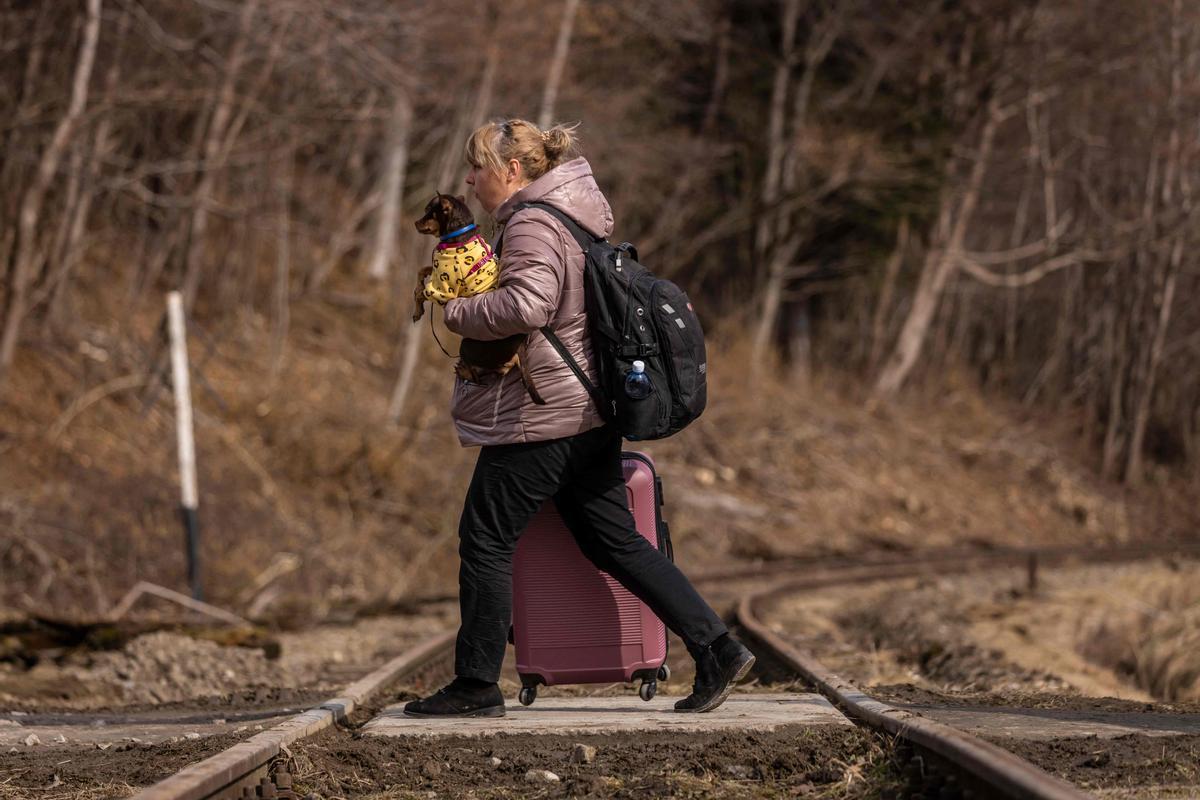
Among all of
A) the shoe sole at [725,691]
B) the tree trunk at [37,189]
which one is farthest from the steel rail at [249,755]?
the tree trunk at [37,189]

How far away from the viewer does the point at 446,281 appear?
556 centimetres

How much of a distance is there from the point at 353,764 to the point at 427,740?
1.28ft

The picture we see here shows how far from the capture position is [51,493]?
14492 millimetres

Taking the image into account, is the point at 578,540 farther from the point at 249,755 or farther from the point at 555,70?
the point at 555,70

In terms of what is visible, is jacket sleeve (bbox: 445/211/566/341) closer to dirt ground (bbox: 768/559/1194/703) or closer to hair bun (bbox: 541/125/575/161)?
hair bun (bbox: 541/125/575/161)

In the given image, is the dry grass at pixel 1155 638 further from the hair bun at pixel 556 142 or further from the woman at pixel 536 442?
the hair bun at pixel 556 142

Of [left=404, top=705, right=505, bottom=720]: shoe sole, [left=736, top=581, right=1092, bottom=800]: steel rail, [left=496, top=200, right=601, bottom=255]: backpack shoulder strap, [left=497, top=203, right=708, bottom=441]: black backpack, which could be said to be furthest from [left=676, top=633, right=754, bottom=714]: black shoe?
[left=496, top=200, right=601, bottom=255]: backpack shoulder strap

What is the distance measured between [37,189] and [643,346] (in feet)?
33.6

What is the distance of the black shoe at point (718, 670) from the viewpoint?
18.9ft

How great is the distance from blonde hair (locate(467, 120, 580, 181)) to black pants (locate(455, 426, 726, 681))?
91cm

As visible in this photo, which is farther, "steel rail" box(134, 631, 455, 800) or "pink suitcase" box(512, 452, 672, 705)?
"pink suitcase" box(512, 452, 672, 705)

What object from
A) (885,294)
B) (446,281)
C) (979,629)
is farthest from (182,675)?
(885,294)

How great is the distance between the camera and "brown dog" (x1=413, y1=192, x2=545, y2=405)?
215 inches

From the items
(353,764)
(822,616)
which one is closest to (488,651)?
(353,764)
